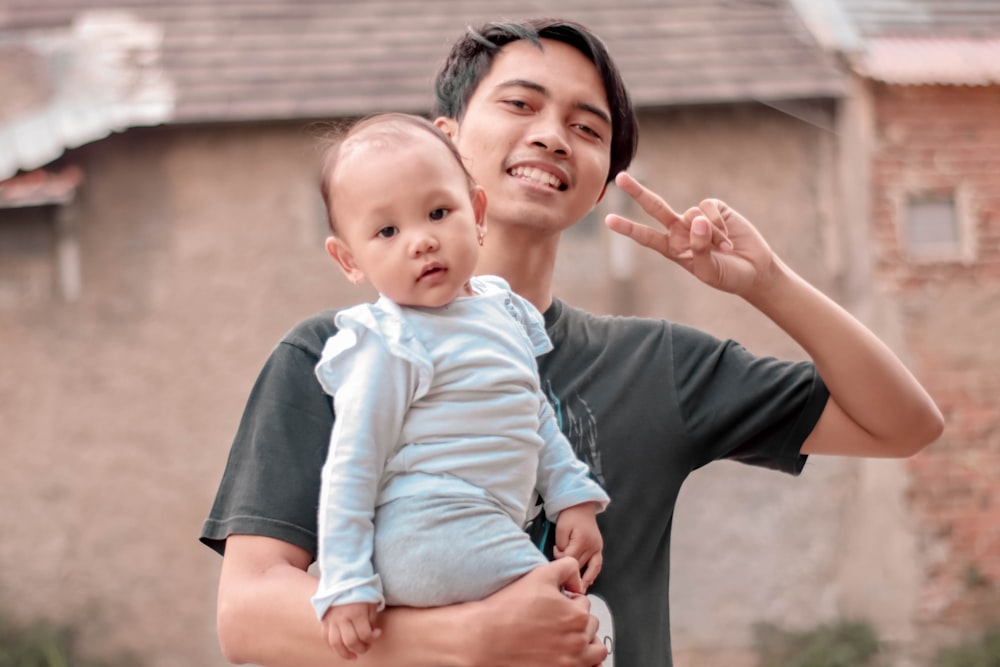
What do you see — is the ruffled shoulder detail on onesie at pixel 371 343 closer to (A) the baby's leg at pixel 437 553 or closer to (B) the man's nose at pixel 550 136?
(A) the baby's leg at pixel 437 553

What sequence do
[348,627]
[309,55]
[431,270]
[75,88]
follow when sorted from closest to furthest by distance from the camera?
[348,627] < [431,270] < [75,88] < [309,55]

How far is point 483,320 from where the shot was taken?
171cm

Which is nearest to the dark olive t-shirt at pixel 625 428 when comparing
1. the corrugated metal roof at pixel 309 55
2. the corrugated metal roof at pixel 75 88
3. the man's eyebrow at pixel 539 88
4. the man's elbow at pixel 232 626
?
the man's elbow at pixel 232 626

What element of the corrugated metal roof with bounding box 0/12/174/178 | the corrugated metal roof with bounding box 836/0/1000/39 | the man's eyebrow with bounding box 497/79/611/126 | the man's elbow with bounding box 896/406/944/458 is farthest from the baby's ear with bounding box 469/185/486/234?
the corrugated metal roof with bounding box 836/0/1000/39

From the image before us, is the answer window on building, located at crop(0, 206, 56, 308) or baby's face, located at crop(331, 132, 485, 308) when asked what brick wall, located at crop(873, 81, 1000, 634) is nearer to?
window on building, located at crop(0, 206, 56, 308)

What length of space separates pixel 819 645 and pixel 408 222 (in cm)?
527

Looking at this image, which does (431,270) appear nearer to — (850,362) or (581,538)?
(581,538)

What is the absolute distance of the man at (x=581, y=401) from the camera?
160cm

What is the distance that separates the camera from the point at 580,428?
1922 mm

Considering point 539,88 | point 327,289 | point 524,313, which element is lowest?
point 524,313

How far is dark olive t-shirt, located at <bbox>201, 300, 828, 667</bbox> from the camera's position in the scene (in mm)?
1731

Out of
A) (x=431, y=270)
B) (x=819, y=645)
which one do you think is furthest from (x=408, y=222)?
(x=819, y=645)

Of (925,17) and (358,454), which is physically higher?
(925,17)

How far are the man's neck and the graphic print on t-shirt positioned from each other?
240 mm
